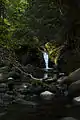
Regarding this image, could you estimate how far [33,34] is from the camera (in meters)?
19.6

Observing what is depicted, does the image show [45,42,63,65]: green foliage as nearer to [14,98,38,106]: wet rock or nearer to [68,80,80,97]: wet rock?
[68,80,80,97]: wet rock

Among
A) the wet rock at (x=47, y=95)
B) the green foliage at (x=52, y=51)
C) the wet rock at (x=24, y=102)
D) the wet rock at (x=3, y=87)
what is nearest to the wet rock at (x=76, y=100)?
the wet rock at (x=47, y=95)

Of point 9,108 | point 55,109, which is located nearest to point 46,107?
point 55,109

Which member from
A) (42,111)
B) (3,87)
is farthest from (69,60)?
(42,111)

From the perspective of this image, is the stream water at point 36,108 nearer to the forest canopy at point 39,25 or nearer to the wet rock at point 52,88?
the wet rock at point 52,88

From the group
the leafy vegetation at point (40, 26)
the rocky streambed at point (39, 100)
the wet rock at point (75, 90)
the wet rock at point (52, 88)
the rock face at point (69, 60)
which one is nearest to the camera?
the rocky streambed at point (39, 100)

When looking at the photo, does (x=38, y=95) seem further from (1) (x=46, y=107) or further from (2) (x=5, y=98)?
(1) (x=46, y=107)

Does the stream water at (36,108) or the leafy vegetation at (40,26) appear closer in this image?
the stream water at (36,108)

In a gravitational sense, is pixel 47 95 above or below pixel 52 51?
below

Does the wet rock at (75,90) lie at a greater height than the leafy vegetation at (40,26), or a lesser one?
lesser

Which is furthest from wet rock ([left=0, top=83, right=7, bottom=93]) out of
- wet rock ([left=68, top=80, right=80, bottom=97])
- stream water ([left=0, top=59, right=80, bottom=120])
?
wet rock ([left=68, top=80, right=80, bottom=97])

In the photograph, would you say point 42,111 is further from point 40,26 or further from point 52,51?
point 52,51

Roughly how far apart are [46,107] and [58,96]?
201 cm

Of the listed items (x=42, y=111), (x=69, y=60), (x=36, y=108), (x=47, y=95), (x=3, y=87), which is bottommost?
(x=42, y=111)
